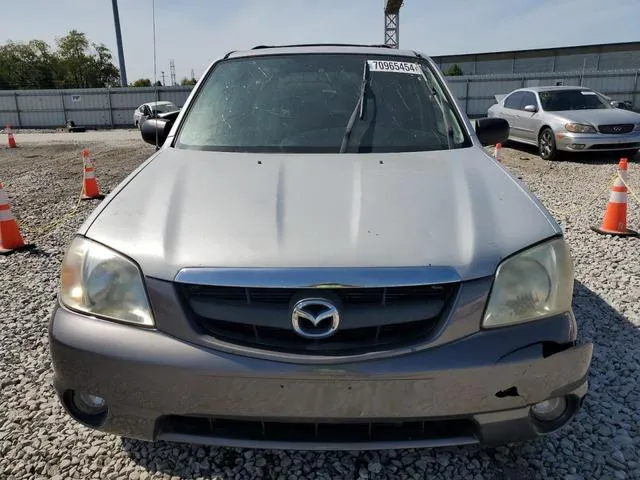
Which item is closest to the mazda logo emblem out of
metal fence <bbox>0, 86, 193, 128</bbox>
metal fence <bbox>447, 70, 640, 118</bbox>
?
metal fence <bbox>447, 70, 640, 118</bbox>

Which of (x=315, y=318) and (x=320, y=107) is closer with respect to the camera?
(x=315, y=318)

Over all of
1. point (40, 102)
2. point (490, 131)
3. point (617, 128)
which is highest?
point (490, 131)

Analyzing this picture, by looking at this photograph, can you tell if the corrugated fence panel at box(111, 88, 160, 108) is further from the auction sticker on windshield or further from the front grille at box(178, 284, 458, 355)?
the front grille at box(178, 284, 458, 355)

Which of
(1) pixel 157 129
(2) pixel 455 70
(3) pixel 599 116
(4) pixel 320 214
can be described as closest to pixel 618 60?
(2) pixel 455 70

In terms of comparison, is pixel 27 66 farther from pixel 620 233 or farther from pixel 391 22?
pixel 620 233

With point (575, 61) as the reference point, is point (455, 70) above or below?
below

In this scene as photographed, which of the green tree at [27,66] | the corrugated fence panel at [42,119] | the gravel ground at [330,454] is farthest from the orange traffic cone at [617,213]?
the green tree at [27,66]

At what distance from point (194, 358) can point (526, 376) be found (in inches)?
42.2

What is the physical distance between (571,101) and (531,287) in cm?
1055

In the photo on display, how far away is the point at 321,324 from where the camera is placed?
159 centimetres

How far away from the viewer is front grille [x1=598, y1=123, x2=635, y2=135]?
9609mm

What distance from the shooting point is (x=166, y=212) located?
6.42 feet

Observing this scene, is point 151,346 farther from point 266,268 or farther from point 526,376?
point 526,376

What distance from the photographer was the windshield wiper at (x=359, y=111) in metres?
2.62
